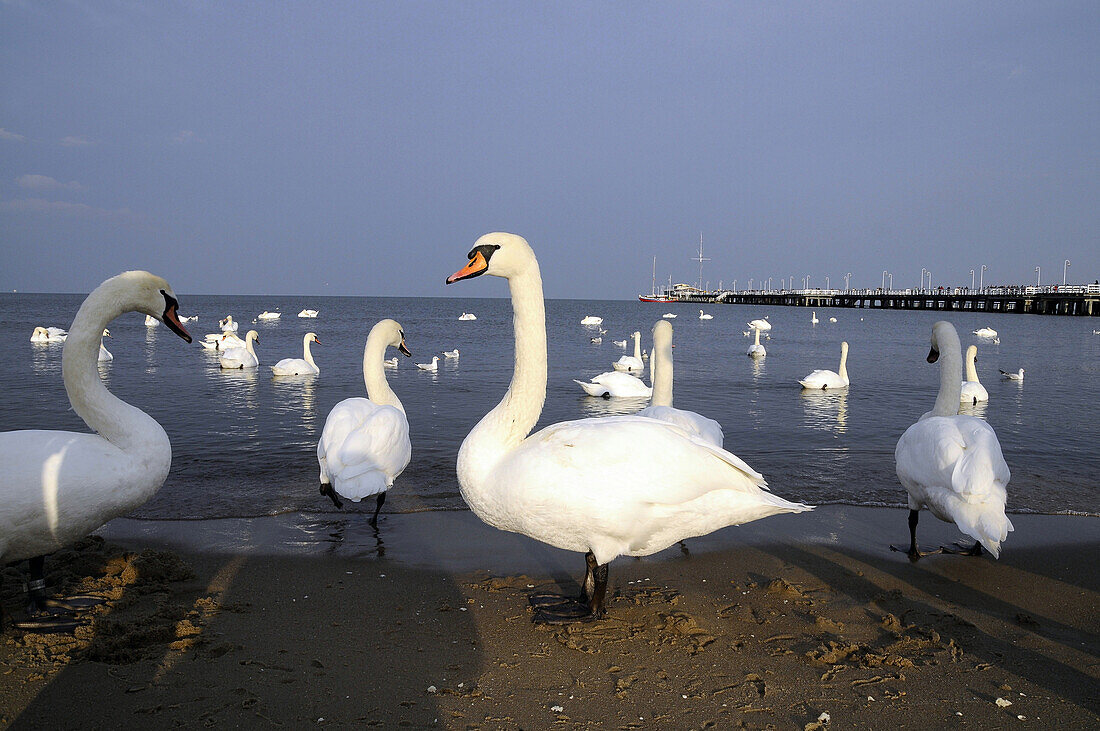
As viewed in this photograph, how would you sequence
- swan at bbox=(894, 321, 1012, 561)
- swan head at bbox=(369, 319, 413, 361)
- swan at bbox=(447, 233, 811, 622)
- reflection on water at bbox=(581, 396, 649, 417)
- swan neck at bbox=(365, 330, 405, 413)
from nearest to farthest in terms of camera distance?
swan at bbox=(447, 233, 811, 622) < swan at bbox=(894, 321, 1012, 561) < swan neck at bbox=(365, 330, 405, 413) < swan head at bbox=(369, 319, 413, 361) < reflection on water at bbox=(581, 396, 649, 417)

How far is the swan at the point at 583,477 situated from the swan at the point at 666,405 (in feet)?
6.76

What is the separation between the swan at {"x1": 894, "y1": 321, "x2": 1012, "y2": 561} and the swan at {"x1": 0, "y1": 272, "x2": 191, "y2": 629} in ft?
17.3

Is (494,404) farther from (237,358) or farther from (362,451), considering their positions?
(237,358)

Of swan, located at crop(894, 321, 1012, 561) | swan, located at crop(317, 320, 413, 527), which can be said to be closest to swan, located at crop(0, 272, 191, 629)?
swan, located at crop(317, 320, 413, 527)

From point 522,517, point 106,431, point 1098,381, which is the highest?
point 106,431

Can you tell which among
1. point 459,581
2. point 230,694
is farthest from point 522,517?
point 230,694

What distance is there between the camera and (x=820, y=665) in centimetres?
362

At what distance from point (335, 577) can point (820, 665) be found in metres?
3.10

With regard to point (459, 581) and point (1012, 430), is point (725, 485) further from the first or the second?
point (1012, 430)

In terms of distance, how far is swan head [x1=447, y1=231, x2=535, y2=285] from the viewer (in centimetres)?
427

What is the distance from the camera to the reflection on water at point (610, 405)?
47.2ft

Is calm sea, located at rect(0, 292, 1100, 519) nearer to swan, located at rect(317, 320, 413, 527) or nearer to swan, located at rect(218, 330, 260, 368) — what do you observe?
swan, located at rect(218, 330, 260, 368)

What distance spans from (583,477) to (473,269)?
4.56ft

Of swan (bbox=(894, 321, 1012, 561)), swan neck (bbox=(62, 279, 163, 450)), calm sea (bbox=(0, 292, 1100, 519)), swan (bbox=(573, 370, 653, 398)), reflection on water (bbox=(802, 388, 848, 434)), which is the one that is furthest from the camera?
swan (bbox=(573, 370, 653, 398))
